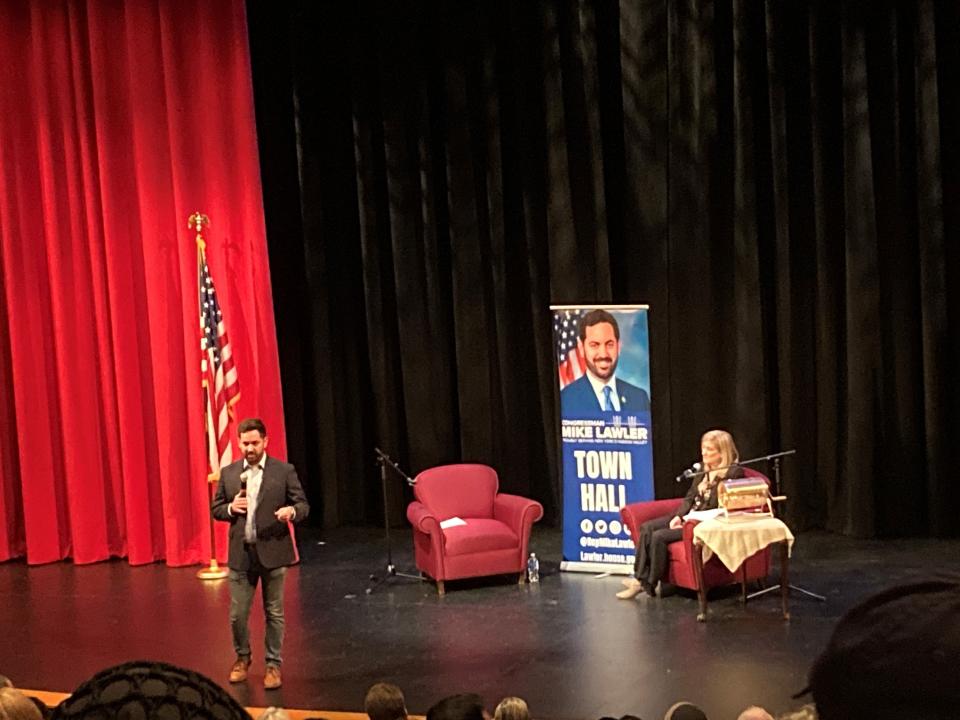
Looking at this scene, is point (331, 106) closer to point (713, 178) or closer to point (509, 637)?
point (713, 178)

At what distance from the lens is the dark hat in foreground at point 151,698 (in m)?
1.14

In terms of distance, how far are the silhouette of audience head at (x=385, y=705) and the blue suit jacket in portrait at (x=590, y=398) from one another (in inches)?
172

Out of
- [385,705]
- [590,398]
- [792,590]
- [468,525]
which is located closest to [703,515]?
[792,590]

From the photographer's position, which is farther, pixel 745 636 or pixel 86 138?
pixel 86 138

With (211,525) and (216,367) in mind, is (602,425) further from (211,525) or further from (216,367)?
(211,525)

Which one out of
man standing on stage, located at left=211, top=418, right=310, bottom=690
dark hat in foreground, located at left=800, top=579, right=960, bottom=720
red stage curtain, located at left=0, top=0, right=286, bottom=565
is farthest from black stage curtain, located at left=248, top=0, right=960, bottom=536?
dark hat in foreground, located at left=800, top=579, right=960, bottom=720

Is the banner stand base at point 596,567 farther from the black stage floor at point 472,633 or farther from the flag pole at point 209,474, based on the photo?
the flag pole at point 209,474

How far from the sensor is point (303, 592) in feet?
28.6

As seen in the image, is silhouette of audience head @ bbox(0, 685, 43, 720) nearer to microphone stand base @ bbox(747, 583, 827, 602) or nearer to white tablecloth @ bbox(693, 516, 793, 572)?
white tablecloth @ bbox(693, 516, 793, 572)

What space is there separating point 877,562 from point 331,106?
17.2ft

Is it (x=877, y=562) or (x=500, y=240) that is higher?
(x=500, y=240)

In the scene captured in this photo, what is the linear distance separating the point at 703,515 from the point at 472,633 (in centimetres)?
152

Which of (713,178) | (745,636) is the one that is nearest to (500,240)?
(713,178)

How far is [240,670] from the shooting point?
6.83m
